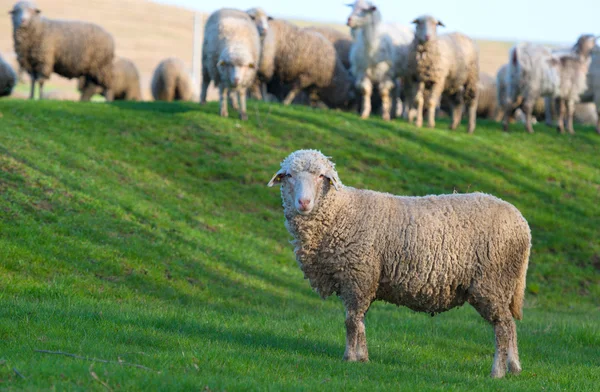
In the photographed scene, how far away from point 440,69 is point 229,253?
9.39m

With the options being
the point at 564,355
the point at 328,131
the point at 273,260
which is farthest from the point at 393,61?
the point at 564,355

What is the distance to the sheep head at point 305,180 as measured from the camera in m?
7.10

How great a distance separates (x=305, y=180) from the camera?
718 cm

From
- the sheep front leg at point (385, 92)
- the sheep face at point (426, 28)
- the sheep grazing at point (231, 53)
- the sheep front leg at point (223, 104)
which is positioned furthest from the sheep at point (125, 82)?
the sheep face at point (426, 28)

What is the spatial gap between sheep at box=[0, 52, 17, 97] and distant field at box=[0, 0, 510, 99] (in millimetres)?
42024

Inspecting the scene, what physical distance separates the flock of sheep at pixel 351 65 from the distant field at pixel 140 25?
141 feet

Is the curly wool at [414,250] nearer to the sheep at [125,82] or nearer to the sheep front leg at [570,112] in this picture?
the sheep front leg at [570,112]

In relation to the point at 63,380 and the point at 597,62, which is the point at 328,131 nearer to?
the point at 597,62

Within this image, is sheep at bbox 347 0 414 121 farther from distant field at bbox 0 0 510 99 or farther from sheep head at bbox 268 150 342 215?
distant field at bbox 0 0 510 99

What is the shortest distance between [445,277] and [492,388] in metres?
1.11

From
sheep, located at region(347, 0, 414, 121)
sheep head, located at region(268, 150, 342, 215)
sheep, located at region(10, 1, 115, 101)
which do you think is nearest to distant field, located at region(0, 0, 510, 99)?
sheep, located at region(10, 1, 115, 101)

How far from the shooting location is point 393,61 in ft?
70.1

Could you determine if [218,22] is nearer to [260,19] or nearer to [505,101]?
[260,19]

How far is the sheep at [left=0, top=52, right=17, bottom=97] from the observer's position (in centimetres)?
2400
